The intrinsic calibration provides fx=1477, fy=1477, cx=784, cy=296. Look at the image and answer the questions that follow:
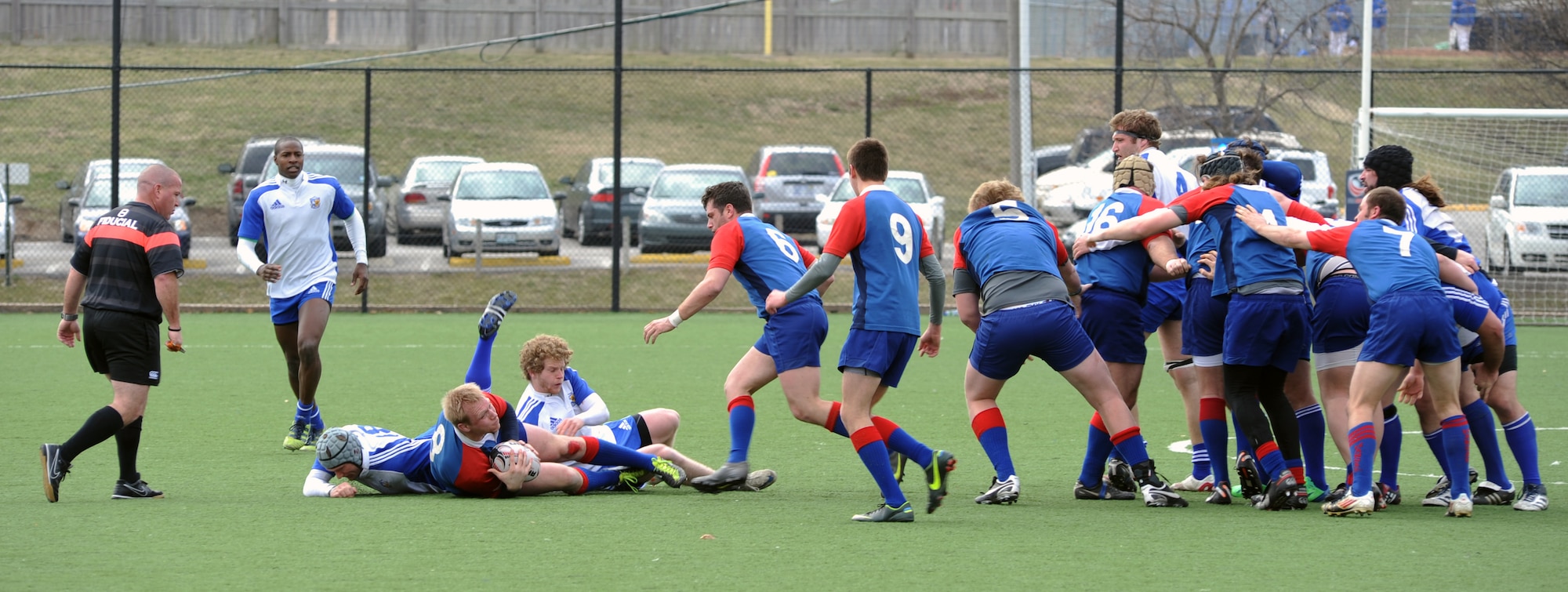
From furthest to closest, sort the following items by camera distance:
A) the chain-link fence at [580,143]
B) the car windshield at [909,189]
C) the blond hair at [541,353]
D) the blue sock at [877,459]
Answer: the car windshield at [909,189]
the chain-link fence at [580,143]
the blond hair at [541,353]
the blue sock at [877,459]

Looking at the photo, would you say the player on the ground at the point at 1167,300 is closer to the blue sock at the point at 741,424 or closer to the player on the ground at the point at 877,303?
the player on the ground at the point at 877,303

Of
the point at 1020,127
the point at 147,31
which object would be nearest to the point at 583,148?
the point at 147,31

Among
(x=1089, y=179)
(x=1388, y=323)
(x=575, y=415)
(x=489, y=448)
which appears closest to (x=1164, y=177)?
(x=1388, y=323)

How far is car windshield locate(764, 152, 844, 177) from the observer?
22.7 metres

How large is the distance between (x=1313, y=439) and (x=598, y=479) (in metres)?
3.28

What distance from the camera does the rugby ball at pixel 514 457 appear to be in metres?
6.48

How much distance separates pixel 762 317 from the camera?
6.54 metres

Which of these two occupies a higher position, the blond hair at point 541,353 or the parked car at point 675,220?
the parked car at point 675,220

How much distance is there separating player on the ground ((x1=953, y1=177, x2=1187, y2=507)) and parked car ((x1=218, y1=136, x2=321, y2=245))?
1507cm

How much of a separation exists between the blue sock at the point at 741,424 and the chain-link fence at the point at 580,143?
32.8 feet

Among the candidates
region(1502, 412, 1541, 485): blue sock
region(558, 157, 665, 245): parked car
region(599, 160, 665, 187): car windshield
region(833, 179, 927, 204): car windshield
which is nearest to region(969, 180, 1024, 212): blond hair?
region(1502, 412, 1541, 485): blue sock

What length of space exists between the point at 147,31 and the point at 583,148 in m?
8.91

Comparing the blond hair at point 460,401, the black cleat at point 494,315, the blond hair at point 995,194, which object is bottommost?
the blond hair at point 460,401

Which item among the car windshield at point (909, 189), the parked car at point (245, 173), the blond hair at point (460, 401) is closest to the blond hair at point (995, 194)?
the blond hair at point (460, 401)
